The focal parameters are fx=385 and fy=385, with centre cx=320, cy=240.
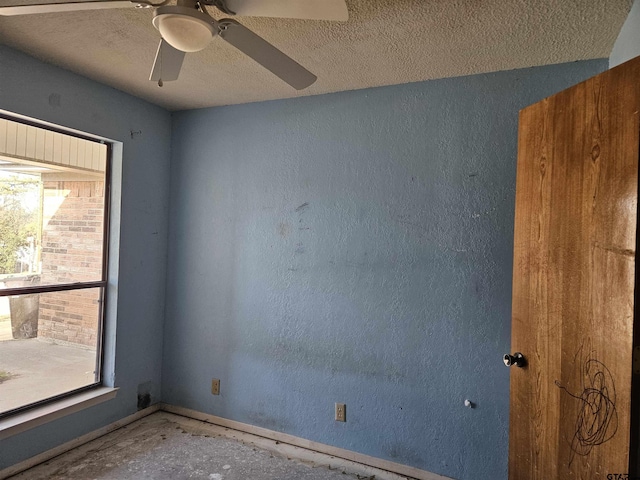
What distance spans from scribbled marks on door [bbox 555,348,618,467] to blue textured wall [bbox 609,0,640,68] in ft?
4.01

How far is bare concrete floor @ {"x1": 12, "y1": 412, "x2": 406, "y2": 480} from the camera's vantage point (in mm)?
2281

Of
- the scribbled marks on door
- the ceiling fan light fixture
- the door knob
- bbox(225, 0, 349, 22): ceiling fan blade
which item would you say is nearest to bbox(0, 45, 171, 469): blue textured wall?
the ceiling fan light fixture

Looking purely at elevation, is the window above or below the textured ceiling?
below

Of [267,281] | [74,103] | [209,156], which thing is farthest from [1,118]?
[267,281]

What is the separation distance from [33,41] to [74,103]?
0.48m

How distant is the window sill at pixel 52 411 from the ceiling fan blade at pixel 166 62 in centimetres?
210

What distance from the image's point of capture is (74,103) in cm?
250

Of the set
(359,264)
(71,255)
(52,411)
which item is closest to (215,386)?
(52,411)

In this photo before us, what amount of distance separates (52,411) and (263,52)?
A: 8.10 feet

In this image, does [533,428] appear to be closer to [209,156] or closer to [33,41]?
[209,156]

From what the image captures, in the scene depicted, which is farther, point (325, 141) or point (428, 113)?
point (325, 141)

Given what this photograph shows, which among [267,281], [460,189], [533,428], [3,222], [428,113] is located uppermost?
[428,113]

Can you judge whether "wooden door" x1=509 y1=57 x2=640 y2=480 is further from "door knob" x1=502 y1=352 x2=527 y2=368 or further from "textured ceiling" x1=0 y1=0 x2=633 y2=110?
"textured ceiling" x1=0 y1=0 x2=633 y2=110

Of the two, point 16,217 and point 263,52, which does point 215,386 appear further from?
point 263,52
